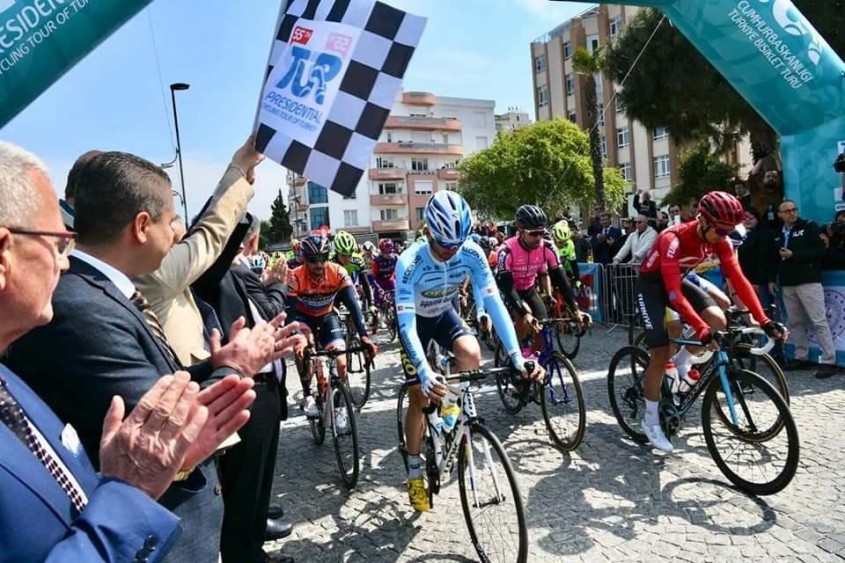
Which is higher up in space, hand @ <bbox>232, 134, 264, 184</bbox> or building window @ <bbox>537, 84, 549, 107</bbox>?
building window @ <bbox>537, 84, 549, 107</bbox>

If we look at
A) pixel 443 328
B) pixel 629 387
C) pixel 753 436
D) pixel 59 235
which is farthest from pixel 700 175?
pixel 59 235

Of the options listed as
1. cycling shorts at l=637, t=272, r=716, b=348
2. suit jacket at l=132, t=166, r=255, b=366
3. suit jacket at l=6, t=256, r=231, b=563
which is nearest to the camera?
suit jacket at l=6, t=256, r=231, b=563

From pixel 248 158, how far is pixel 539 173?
43.9 m

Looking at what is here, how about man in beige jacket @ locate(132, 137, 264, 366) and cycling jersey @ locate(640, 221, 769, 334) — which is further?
cycling jersey @ locate(640, 221, 769, 334)

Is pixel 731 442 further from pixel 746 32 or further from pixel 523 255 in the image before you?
pixel 746 32

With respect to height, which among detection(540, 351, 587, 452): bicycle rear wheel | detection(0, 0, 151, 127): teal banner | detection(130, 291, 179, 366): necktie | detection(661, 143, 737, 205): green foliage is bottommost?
detection(540, 351, 587, 452): bicycle rear wheel

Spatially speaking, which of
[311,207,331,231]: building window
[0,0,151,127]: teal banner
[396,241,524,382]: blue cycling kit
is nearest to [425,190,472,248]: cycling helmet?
[396,241,524,382]: blue cycling kit

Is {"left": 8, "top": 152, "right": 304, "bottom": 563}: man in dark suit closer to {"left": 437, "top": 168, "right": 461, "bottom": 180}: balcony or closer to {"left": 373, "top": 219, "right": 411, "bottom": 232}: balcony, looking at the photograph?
{"left": 373, "top": 219, "right": 411, "bottom": 232}: balcony

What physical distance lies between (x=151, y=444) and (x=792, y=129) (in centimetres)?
909

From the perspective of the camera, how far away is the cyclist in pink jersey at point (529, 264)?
668 centimetres

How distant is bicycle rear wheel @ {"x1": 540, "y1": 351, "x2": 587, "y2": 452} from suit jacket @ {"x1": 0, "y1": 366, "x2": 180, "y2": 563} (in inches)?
163

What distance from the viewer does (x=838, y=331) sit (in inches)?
282

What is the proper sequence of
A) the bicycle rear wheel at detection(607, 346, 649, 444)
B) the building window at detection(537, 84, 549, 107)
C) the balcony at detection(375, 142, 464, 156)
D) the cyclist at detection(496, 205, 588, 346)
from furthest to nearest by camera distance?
the balcony at detection(375, 142, 464, 156) < the building window at detection(537, 84, 549, 107) < the cyclist at detection(496, 205, 588, 346) < the bicycle rear wheel at detection(607, 346, 649, 444)

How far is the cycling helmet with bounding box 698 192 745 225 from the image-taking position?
4434 millimetres
